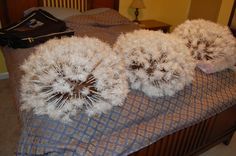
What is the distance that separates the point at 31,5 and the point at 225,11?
2463mm

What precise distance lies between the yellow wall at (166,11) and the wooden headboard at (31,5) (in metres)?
0.63

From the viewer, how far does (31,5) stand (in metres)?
2.46

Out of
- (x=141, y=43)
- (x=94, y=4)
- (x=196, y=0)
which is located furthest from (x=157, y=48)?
(x=196, y=0)

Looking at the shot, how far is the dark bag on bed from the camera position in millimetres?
1718

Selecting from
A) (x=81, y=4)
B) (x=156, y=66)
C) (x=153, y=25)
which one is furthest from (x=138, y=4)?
(x=156, y=66)

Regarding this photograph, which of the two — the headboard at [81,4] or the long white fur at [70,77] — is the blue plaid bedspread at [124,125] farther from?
the headboard at [81,4]

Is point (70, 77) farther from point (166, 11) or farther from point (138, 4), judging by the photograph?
point (166, 11)

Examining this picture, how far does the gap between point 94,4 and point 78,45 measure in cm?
191

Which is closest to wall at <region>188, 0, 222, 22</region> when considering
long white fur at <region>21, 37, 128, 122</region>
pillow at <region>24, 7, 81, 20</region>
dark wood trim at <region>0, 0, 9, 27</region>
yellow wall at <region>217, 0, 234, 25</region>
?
yellow wall at <region>217, 0, 234, 25</region>

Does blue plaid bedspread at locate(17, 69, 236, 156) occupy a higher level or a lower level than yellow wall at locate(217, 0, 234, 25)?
lower

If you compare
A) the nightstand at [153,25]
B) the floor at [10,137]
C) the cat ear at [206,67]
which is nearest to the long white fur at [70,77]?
the cat ear at [206,67]

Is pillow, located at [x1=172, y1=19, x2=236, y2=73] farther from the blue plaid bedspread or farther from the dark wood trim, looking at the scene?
the dark wood trim

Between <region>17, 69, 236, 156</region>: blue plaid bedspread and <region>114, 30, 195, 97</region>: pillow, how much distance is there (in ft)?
0.22

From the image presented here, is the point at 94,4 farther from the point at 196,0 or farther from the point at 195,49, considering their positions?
the point at 195,49
